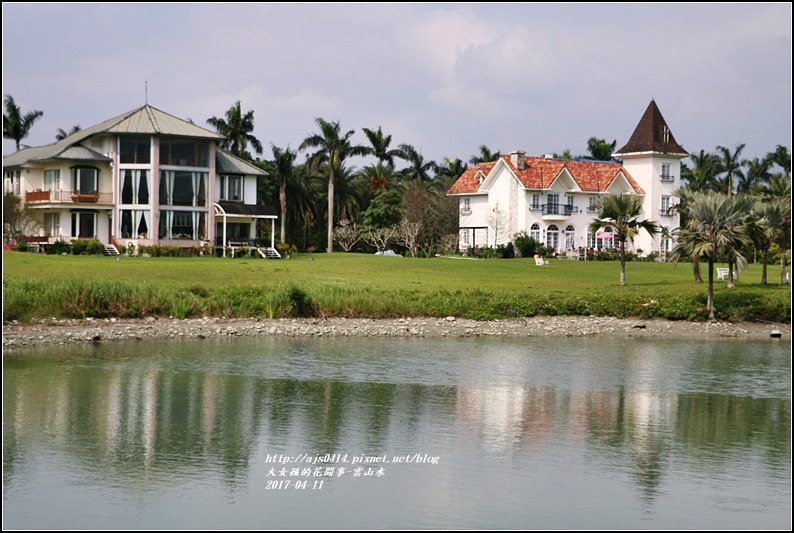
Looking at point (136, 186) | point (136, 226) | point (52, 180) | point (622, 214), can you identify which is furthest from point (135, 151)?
point (622, 214)

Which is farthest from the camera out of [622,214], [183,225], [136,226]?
[183,225]

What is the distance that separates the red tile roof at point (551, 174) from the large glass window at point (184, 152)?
934 inches

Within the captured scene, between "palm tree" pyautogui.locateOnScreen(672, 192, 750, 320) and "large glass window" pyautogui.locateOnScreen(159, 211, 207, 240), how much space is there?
33192 millimetres

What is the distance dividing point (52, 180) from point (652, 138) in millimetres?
45805

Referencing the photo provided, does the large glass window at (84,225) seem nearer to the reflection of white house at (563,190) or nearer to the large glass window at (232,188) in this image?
the large glass window at (232,188)

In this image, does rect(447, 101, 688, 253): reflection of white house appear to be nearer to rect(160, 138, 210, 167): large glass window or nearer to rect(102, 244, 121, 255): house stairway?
rect(160, 138, 210, 167): large glass window

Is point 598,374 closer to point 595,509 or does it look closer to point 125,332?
point 595,509

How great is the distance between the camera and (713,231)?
39125mm

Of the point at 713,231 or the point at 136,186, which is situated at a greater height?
the point at 136,186

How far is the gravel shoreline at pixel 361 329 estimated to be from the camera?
1230 inches

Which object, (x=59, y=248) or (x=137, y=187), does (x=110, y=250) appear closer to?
(x=59, y=248)

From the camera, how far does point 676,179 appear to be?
83562 millimetres

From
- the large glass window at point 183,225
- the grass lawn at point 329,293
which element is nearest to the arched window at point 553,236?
the large glass window at point 183,225

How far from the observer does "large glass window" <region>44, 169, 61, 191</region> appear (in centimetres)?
6400
